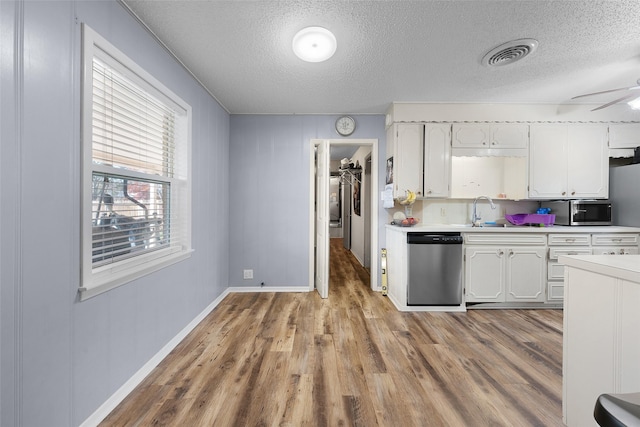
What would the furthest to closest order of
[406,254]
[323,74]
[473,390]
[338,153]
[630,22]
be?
[338,153]
[406,254]
[323,74]
[630,22]
[473,390]

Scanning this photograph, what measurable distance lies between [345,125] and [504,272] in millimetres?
2668

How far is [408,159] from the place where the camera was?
3.29 metres

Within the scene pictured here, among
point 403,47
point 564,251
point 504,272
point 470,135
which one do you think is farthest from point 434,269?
point 403,47

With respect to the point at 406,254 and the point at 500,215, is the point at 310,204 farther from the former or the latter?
the point at 500,215

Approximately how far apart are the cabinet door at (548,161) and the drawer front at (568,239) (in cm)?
55

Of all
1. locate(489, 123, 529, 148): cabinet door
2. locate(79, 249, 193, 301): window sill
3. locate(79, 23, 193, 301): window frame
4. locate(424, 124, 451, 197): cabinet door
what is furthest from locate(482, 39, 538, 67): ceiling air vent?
locate(79, 249, 193, 301): window sill

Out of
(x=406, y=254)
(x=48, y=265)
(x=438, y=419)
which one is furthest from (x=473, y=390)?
(x=48, y=265)

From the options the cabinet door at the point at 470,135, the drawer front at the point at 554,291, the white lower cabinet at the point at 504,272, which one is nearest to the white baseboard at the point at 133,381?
the white lower cabinet at the point at 504,272

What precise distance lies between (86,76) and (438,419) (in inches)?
103

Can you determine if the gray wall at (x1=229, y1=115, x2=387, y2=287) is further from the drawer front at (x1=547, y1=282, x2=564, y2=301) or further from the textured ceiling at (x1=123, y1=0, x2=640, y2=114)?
the drawer front at (x1=547, y1=282, x2=564, y2=301)

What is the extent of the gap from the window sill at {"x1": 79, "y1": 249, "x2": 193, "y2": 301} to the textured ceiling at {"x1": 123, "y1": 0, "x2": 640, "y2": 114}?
1.69 m

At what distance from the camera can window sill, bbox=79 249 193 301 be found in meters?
1.33

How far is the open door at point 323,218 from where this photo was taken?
3.33 m

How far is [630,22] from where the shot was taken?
1.81m
